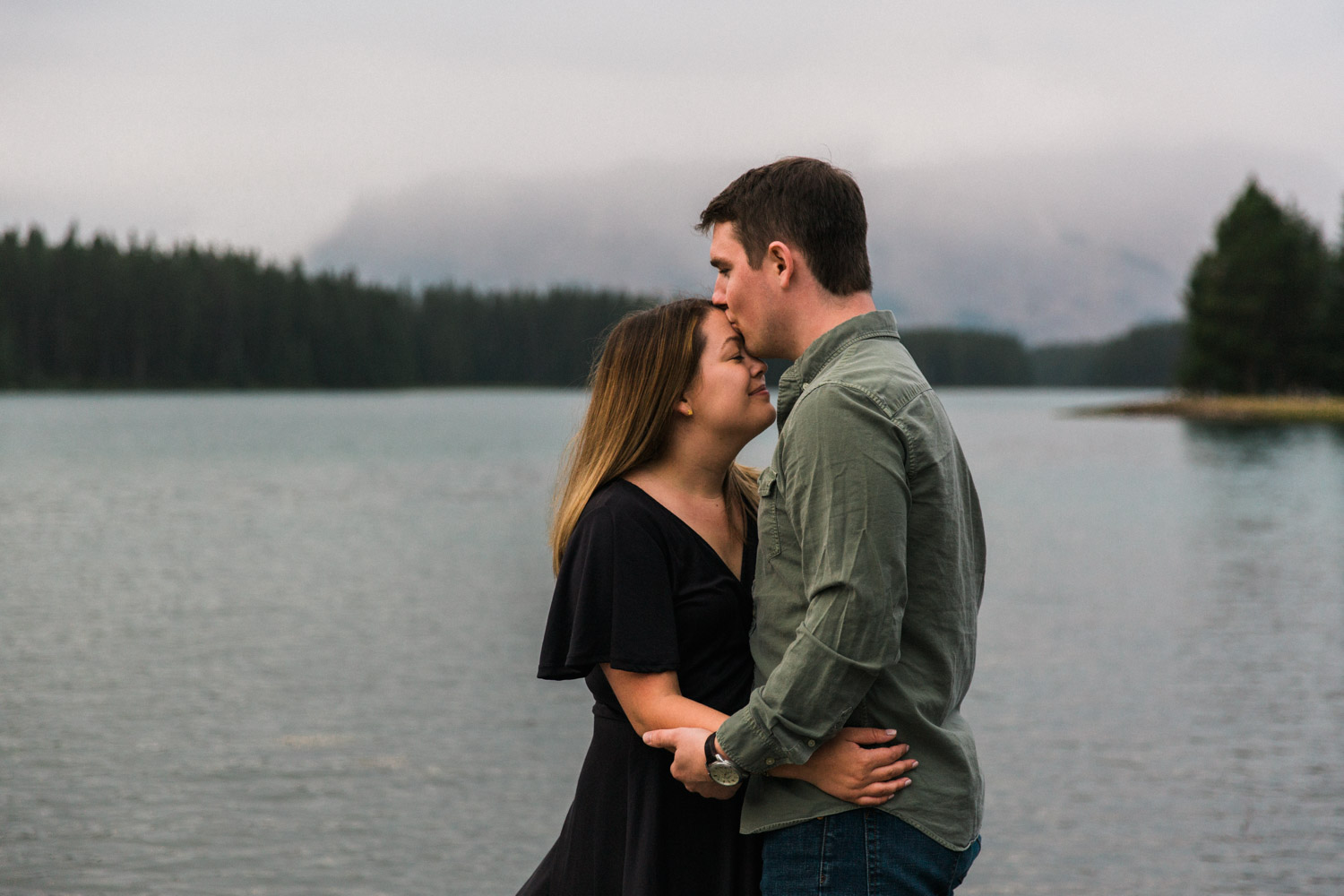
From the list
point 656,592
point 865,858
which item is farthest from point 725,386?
point 865,858

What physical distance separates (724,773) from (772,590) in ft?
1.33

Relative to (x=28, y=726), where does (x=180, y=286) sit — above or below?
above

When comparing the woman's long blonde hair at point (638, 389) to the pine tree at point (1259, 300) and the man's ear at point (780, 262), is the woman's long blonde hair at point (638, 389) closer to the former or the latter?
the man's ear at point (780, 262)

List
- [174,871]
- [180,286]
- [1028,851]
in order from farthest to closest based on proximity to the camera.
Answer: [180,286]
[1028,851]
[174,871]

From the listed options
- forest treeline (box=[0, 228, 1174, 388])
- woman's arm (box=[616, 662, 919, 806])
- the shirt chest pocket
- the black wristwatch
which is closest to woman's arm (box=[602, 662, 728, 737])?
woman's arm (box=[616, 662, 919, 806])

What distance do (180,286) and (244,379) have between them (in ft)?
37.3

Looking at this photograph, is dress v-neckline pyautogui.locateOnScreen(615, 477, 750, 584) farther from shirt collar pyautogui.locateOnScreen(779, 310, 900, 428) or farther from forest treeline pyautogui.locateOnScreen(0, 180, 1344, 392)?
forest treeline pyautogui.locateOnScreen(0, 180, 1344, 392)

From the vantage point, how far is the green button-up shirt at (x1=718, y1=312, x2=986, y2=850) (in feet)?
7.98

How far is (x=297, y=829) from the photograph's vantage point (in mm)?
8406

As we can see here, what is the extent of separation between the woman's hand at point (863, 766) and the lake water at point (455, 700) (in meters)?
5.57

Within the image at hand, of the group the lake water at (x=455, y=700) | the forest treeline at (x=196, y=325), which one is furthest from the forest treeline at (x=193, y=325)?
the lake water at (x=455, y=700)

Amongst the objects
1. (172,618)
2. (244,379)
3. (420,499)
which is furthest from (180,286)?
(172,618)

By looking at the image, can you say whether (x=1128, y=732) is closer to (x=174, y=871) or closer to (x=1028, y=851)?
(x=1028, y=851)

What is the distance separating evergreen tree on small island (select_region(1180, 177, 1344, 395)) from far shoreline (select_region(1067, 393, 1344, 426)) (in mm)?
1726
